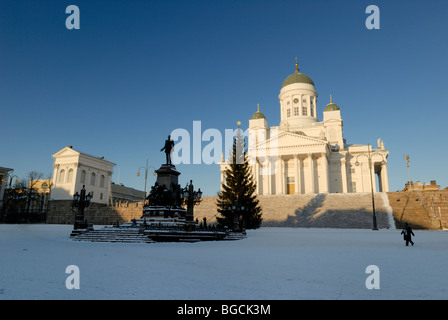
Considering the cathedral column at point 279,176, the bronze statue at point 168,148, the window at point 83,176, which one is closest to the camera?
the bronze statue at point 168,148

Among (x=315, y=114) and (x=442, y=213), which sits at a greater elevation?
(x=315, y=114)

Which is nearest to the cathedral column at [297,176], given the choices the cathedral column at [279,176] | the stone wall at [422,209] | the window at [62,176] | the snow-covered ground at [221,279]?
the cathedral column at [279,176]

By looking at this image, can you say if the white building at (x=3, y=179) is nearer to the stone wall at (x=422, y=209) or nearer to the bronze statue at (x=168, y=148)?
the bronze statue at (x=168, y=148)

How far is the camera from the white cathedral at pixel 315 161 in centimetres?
5491

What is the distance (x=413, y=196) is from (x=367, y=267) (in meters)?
34.4

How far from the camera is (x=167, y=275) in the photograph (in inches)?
273

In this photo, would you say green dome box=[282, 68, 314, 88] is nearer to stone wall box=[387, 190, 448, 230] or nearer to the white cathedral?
the white cathedral

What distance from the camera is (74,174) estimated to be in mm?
60281

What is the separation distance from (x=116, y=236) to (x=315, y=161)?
47042 mm

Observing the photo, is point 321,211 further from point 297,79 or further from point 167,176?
point 297,79

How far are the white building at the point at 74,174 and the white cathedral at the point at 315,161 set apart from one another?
94.3 feet
